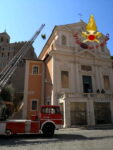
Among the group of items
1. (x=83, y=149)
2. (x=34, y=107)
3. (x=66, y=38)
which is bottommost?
(x=83, y=149)

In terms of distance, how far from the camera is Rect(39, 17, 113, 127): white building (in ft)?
63.5

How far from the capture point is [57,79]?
72.3 feet

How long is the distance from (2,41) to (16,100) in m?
57.0

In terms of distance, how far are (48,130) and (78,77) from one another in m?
13.6

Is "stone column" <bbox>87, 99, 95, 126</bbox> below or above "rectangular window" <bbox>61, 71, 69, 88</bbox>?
below

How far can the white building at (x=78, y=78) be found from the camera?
1934 centimetres

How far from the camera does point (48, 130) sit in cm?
1158

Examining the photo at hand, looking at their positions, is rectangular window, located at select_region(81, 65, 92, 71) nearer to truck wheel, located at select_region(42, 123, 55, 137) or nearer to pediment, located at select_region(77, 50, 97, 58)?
pediment, located at select_region(77, 50, 97, 58)

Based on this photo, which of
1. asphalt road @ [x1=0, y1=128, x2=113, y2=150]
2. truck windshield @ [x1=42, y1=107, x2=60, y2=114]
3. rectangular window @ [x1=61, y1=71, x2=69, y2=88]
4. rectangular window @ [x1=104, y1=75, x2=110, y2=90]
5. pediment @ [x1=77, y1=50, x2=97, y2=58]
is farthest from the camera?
pediment @ [x1=77, y1=50, x2=97, y2=58]

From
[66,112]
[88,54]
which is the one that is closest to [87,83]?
[88,54]

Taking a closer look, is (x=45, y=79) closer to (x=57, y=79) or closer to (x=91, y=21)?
(x=57, y=79)

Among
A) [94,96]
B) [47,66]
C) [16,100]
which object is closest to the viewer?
[94,96]

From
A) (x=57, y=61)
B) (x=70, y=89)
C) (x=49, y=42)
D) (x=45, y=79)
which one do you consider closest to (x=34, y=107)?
(x=45, y=79)

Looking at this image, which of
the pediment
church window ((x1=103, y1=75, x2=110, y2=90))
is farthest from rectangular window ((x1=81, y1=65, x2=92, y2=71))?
church window ((x1=103, y1=75, x2=110, y2=90))
